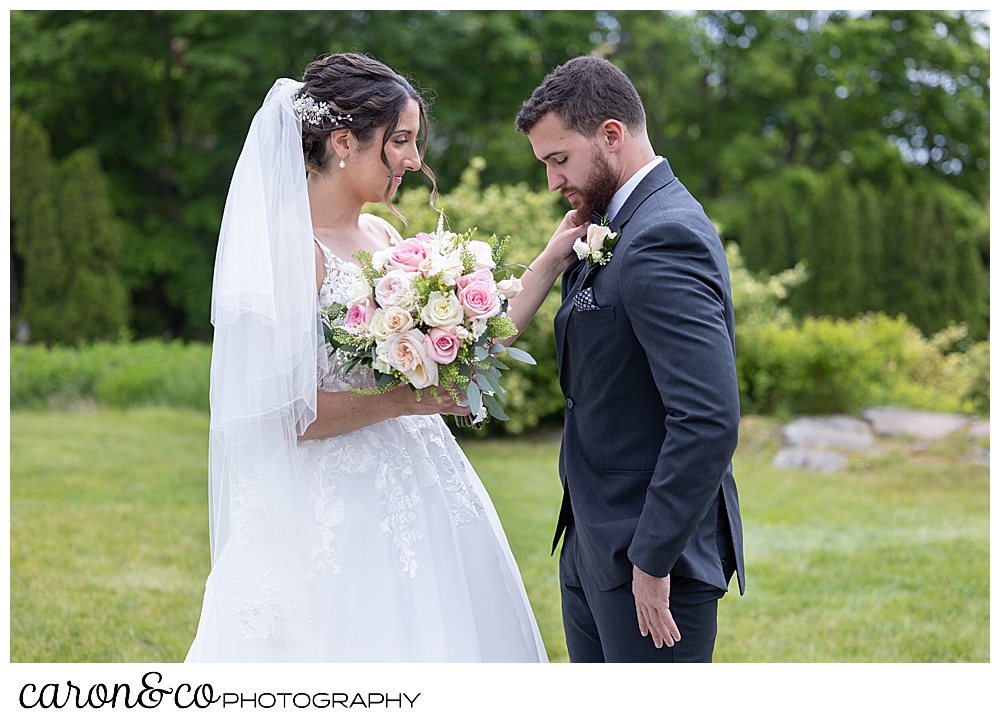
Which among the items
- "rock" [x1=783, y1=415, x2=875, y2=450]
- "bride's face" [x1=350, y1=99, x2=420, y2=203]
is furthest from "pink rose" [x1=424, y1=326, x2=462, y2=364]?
"rock" [x1=783, y1=415, x2=875, y2=450]

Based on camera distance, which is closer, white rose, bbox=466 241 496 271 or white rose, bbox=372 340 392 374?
white rose, bbox=372 340 392 374

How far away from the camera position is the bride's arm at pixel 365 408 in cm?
259

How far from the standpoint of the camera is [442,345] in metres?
2.36

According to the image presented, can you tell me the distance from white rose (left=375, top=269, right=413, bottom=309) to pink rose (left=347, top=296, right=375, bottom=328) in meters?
0.04

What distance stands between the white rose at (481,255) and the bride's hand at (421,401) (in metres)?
0.38

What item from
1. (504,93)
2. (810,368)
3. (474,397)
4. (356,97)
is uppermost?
(504,93)

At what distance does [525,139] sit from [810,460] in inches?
385

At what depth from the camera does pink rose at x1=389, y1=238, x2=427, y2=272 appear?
243 centimetres

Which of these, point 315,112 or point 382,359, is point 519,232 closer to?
point 315,112

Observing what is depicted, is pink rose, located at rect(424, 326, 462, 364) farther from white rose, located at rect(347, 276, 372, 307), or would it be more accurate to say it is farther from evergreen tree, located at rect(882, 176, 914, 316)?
evergreen tree, located at rect(882, 176, 914, 316)

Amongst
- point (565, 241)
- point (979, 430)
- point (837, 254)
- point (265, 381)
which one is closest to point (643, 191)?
point (565, 241)

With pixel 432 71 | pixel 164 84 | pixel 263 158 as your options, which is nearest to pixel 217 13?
pixel 164 84

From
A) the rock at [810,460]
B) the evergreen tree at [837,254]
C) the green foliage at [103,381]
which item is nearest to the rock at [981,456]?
the rock at [810,460]
